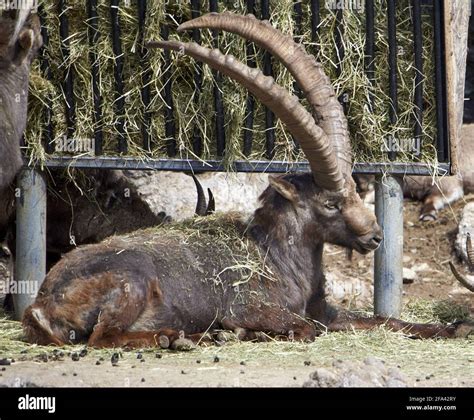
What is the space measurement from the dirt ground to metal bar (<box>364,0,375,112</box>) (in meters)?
2.14

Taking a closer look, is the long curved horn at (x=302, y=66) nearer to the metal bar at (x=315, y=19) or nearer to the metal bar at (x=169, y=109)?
the metal bar at (x=315, y=19)

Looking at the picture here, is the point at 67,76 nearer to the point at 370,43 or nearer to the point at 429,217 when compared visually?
the point at 370,43

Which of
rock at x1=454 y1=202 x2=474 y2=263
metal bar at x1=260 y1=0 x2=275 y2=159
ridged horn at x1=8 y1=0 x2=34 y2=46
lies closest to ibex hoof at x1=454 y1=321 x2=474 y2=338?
metal bar at x1=260 y1=0 x2=275 y2=159

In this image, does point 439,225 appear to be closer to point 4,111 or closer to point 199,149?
point 199,149

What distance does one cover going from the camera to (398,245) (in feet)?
33.6

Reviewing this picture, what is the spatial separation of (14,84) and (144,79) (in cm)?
187

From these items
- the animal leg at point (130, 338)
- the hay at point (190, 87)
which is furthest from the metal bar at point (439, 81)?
the animal leg at point (130, 338)

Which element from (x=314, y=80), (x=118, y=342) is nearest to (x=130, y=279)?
(x=118, y=342)

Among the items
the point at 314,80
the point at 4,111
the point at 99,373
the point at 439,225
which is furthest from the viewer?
the point at 439,225

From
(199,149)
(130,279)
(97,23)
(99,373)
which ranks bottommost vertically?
(99,373)

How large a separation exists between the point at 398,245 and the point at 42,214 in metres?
3.03

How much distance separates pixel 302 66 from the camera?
9250 millimetres

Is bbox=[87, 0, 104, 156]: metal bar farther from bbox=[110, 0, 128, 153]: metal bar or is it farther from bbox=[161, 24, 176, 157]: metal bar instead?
bbox=[161, 24, 176, 157]: metal bar

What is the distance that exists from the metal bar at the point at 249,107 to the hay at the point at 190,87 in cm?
4
